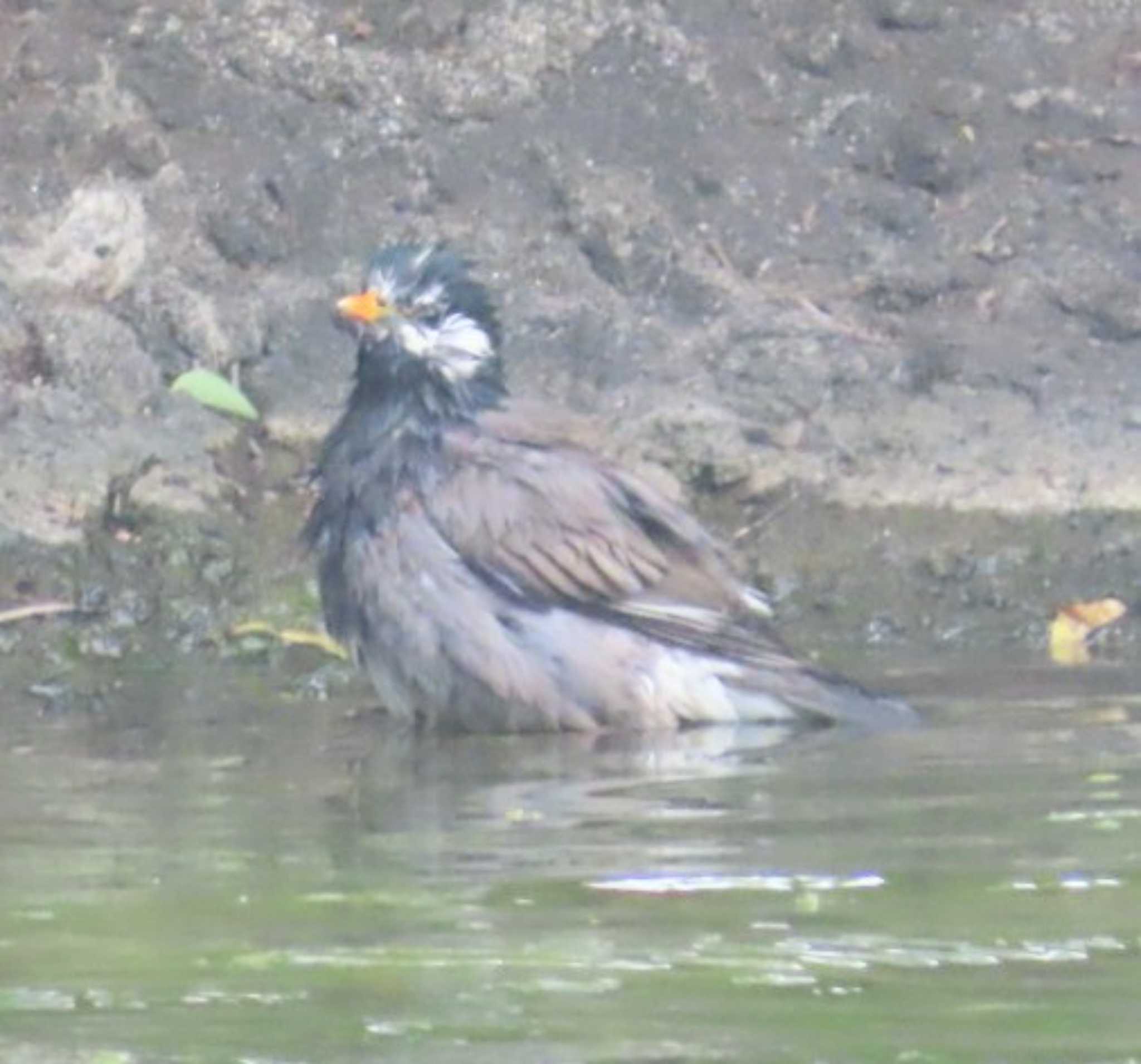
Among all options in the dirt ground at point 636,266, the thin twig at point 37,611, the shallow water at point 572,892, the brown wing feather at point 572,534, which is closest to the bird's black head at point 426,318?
the brown wing feather at point 572,534

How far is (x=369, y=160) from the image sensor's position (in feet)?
45.8

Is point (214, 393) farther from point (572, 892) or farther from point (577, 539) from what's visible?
point (572, 892)

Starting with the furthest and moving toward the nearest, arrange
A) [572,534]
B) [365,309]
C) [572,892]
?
[365,309] → [572,534] → [572,892]

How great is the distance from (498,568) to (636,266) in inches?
128

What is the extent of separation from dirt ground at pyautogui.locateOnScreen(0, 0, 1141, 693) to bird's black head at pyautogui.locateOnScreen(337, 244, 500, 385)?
4.20 feet

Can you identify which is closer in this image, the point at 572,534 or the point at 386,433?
the point at 572,534

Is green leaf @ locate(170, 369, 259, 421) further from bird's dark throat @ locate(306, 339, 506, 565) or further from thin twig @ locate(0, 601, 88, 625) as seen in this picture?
bird's dark throat @ locate(306, 339, 506, 565)

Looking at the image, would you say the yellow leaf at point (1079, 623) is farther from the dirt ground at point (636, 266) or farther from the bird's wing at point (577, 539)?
the bird's wing at point (577, 539)

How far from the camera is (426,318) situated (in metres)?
11.1

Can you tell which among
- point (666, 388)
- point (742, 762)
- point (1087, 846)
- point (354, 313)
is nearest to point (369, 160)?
point (666, 388)

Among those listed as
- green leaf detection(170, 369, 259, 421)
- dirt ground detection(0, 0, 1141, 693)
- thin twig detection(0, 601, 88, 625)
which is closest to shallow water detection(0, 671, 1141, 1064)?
thin twig detection(0, 601, 88, 625)

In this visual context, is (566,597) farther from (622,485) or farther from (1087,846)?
(1087,846)

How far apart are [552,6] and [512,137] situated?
0.73 meters

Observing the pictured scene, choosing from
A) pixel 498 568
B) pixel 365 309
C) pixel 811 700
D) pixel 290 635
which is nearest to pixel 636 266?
pixel 290 635
